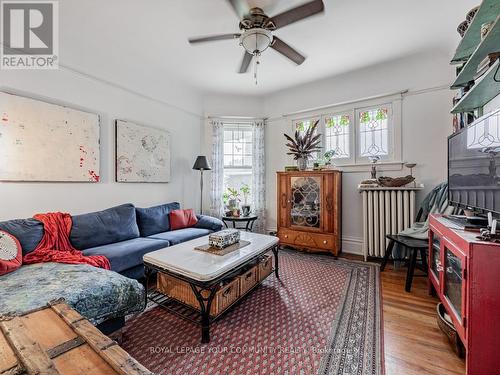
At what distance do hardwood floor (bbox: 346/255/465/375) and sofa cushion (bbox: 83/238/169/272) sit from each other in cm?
219

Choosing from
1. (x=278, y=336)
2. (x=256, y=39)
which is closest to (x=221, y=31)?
(x=256, y=39)

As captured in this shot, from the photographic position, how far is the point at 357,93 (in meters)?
3.41

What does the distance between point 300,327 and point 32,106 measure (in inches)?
127

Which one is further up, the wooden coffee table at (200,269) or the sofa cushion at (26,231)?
the sofa cushion at (26,231)

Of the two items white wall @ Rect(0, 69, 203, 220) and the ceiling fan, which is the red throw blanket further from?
the ceiling fan

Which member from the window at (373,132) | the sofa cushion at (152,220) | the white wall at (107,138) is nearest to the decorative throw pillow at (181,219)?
the sofa cushion at (152,220)

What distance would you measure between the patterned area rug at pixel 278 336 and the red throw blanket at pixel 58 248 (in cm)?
66

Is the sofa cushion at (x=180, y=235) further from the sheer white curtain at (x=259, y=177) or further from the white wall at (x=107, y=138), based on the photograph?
the sheer white curtain at (x=259, y=177)

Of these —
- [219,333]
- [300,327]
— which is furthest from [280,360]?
[219,333]

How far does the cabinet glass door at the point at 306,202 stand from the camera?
131 inches

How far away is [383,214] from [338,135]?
140cm

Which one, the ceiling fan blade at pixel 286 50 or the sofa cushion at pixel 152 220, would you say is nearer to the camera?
the ceiling fan blade at pixel 286 50

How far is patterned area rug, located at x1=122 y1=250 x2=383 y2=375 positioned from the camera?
4.38ft

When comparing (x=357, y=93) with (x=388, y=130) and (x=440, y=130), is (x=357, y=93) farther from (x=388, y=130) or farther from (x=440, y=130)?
(x=440, y=130)
